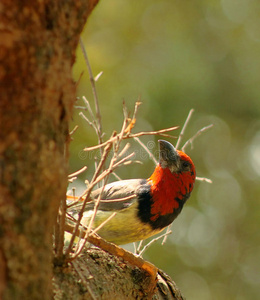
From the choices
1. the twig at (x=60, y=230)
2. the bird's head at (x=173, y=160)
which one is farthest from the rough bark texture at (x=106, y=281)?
the bird's head at (x=173, y=160)

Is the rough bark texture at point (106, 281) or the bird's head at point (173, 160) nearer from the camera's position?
the rough bark texture at point (106, 281)

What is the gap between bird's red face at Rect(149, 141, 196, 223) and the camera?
411 cm

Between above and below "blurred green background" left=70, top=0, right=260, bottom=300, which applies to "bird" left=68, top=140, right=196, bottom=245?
above

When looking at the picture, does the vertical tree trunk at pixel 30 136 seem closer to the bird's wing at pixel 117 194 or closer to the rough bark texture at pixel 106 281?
the rough bark texture at pixel 106 281

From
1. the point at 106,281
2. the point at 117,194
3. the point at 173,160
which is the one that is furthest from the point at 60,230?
the point at 173,160

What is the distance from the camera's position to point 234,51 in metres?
11.2

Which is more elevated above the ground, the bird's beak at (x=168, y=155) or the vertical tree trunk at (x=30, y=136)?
the vertical tree trunk at (x=30, y=136)

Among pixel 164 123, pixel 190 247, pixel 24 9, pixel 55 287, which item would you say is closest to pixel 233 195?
pixel 190 247

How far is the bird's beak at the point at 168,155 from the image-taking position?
4.26 m

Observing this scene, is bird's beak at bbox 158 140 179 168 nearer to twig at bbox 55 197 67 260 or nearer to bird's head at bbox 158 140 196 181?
bird's head at bbox 158 140 196 181

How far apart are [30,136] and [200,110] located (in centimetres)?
831

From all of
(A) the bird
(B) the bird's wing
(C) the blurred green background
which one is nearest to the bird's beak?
(A) the bird

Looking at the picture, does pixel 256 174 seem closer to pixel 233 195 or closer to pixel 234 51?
pixel 233 195

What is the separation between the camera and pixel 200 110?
9.91 meters
